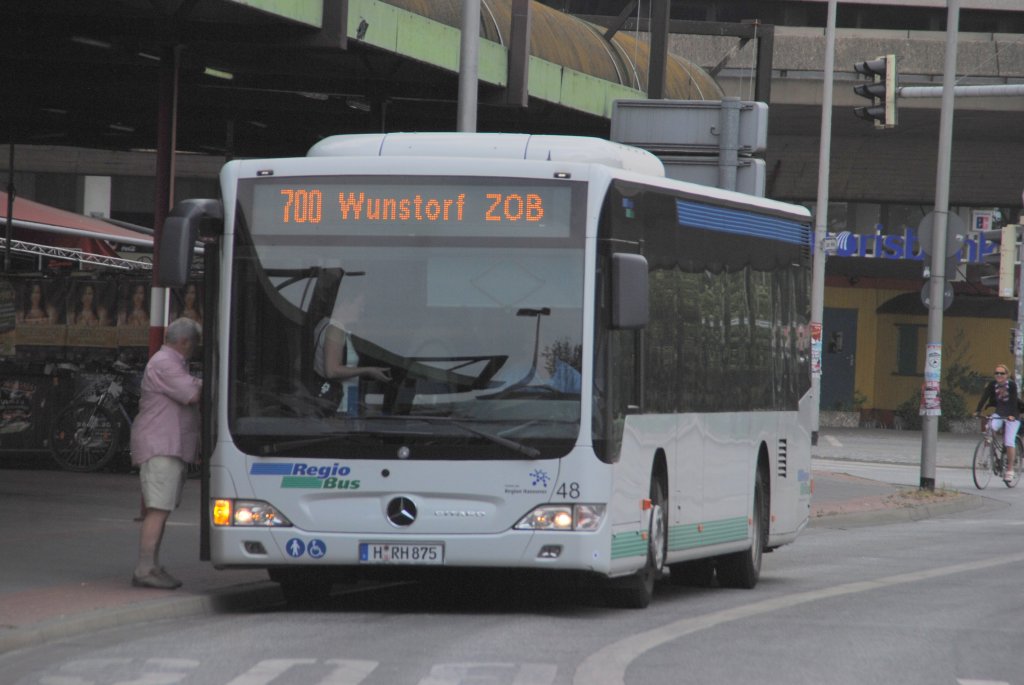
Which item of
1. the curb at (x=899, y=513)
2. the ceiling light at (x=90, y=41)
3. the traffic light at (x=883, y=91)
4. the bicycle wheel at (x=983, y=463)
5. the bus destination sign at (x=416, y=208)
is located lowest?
the curb at (x=899, y=513)

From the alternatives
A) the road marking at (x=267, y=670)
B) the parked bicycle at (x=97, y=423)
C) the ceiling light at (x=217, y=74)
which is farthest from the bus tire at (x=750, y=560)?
the parked bicycle at (x=97, y=423)

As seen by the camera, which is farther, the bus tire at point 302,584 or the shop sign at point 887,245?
the shop sign at point 887,245

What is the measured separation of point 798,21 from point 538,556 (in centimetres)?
4366

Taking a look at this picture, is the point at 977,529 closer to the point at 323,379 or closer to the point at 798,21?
the point at 323,379

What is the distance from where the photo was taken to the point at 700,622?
11602 mm

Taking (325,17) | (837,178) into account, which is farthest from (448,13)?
(837,178)

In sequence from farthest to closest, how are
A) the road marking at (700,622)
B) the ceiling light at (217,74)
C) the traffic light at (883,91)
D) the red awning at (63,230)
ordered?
the red awning at (63,230) < the traffic light at (883,91) < the ceiling light at (217,74) < the road marking at (700,622)

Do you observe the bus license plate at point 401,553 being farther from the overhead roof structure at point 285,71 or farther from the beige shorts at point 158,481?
the overhead roof structure at point 285,71

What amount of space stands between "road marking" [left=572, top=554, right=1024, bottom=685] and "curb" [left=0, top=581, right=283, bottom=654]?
272 centimetres

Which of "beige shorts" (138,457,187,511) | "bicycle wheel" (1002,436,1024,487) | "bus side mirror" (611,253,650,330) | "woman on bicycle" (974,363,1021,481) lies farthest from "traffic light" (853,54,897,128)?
"beige shorts" (138,457,187,511)

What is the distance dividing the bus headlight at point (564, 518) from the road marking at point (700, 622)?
2.28ft

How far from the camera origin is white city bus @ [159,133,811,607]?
11070mm

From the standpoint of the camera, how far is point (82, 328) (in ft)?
75.9

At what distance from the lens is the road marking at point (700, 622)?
9109 millimetres
